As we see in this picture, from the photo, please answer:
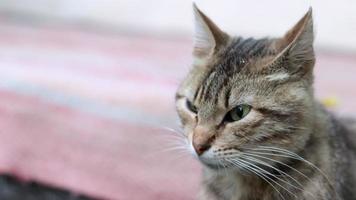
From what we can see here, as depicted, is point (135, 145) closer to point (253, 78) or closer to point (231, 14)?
point (253, 78)

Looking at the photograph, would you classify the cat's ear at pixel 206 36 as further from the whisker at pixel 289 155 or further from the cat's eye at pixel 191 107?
the whisker at pixel 289 155

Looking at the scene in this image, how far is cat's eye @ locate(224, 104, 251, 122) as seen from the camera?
43.8 inches

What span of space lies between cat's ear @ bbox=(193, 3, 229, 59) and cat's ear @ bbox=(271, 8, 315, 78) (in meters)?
0.13

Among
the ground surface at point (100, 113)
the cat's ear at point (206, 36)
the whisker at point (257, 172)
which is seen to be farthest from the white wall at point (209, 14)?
the whisker at point (257, 172)

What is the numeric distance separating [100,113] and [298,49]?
1.04 metres

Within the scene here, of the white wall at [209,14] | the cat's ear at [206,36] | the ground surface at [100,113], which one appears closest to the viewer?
the cat's ear at [206,36]

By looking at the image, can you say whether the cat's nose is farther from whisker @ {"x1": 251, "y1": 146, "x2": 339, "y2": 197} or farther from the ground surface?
the ground surface

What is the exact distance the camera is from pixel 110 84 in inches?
94.8

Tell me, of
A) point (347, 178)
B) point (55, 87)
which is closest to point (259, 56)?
point (347, 178)

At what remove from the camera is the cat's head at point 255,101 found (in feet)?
3.61

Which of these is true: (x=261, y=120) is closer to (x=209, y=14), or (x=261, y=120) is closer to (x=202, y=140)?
(x=202, y=140)

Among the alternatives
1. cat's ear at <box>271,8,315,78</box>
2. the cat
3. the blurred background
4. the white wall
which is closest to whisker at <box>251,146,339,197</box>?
the cat

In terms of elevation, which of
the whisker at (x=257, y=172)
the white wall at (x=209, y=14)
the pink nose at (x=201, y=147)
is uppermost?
the pink nose at (x=201, y=147)

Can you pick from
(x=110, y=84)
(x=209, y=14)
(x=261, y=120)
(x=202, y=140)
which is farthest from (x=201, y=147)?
(x=209, y=14)
